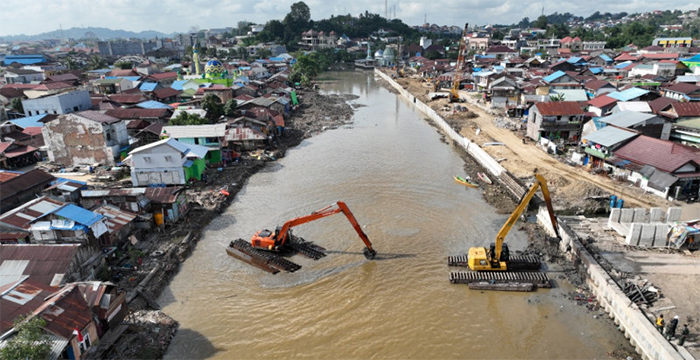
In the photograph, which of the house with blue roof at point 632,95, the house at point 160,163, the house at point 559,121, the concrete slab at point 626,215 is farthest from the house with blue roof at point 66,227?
the house with blue roof at point 632,95

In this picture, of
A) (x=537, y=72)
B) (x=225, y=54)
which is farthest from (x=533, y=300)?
(x=225, y=54)

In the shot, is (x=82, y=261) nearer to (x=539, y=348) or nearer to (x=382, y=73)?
(x=539, y=348)

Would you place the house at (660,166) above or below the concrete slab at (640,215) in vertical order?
above

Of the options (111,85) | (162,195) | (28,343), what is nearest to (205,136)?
(162,195)

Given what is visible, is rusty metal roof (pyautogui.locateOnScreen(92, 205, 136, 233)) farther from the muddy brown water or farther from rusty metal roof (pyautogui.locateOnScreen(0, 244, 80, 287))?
the muddy brown water

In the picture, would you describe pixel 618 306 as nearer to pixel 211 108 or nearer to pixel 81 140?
pixel 81 140

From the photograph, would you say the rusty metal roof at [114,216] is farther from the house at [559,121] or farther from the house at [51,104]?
the house at [559,121]

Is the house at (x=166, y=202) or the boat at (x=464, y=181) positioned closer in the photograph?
the house at (x=166, y=202)
